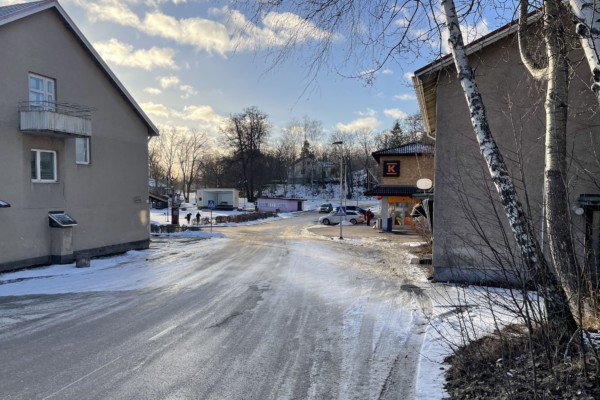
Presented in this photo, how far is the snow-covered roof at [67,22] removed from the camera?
1429 cm

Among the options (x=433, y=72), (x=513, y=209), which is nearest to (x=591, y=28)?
(x=513, y=209)

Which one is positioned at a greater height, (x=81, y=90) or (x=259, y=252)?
(x=81, y=90)

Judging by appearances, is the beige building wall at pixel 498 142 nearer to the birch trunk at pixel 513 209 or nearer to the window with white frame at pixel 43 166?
the birch trunk at pixel 513 209

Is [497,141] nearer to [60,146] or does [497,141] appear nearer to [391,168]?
[60,146]

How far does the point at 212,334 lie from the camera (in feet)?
23.8

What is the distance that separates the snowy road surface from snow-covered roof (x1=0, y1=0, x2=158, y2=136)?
27.8ft

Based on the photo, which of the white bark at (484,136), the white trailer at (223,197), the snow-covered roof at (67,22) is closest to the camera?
the white bark at (484,136)

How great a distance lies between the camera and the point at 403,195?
108ft

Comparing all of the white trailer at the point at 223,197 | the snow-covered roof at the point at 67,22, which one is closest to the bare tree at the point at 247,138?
the white trailer at the point at 223,197

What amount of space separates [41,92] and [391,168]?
25.3 metres

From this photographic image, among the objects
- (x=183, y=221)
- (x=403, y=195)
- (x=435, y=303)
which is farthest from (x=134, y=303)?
(x=183, y=221)

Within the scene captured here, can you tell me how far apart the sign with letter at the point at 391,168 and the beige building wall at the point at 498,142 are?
22450 millimetres

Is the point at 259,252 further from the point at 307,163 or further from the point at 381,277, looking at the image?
the point at 307,163

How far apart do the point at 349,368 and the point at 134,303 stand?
576cm
